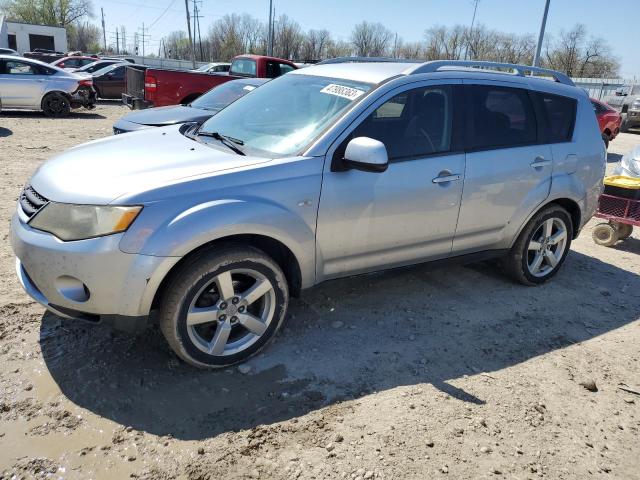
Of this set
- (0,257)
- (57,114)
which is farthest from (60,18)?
(0,257)

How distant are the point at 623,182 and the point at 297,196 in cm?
462

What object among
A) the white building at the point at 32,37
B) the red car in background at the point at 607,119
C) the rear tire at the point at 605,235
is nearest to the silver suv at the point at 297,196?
the rear tire at the point at 605,235

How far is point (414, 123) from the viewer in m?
3.77

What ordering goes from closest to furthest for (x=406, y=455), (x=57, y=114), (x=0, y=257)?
(x=406, y=455) < (x=0, y=257) < (x=57, y=114)

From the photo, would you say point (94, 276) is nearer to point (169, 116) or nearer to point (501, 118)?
point (501, 118)

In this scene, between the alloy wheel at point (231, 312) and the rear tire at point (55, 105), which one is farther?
the rear tire at point (55, 105)

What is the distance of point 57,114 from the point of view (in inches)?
581

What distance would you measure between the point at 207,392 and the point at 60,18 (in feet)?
307

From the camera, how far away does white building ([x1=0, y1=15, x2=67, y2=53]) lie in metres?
57.7

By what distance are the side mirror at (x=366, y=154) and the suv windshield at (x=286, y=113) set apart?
0.33 metres

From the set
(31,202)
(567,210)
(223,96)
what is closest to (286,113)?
(31,202)

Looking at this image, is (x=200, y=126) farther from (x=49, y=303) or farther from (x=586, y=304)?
(x=586, y=304)

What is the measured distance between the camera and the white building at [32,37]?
57.7 metres

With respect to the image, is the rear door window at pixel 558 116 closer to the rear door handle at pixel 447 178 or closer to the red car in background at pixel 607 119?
the rear door handle at pixel 447 178
